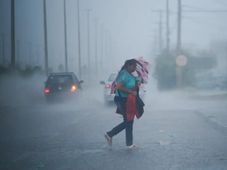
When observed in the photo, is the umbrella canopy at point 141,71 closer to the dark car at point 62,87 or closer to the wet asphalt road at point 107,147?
the wet asphalt road at point 107,147

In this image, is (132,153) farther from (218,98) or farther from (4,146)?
(218,98)

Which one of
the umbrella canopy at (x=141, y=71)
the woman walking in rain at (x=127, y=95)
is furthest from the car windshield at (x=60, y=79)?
the woman walking in rain at (x=127, y=95)

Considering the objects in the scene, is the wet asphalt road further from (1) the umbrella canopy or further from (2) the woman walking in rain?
(1) the umbrella canopy

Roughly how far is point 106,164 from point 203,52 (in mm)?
39392

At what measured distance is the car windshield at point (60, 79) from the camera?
1097 inches

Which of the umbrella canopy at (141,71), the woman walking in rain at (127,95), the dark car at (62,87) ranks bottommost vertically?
the dark car at (62,87)

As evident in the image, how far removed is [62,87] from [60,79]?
0.64 meters

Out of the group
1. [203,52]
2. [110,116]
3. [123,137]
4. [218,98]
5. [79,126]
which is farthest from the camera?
[203,52]

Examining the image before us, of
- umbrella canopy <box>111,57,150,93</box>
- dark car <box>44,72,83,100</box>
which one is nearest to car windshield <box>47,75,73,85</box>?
dark car <box>44,72,83,100</box>

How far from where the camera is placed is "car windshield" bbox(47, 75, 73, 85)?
27.9 meters

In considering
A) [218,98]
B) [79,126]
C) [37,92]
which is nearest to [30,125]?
[79,126]

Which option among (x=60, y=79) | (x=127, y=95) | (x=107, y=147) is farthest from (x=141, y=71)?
(x=60, y=79)

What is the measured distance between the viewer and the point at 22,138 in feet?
41.6

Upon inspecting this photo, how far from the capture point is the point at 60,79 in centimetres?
2825
